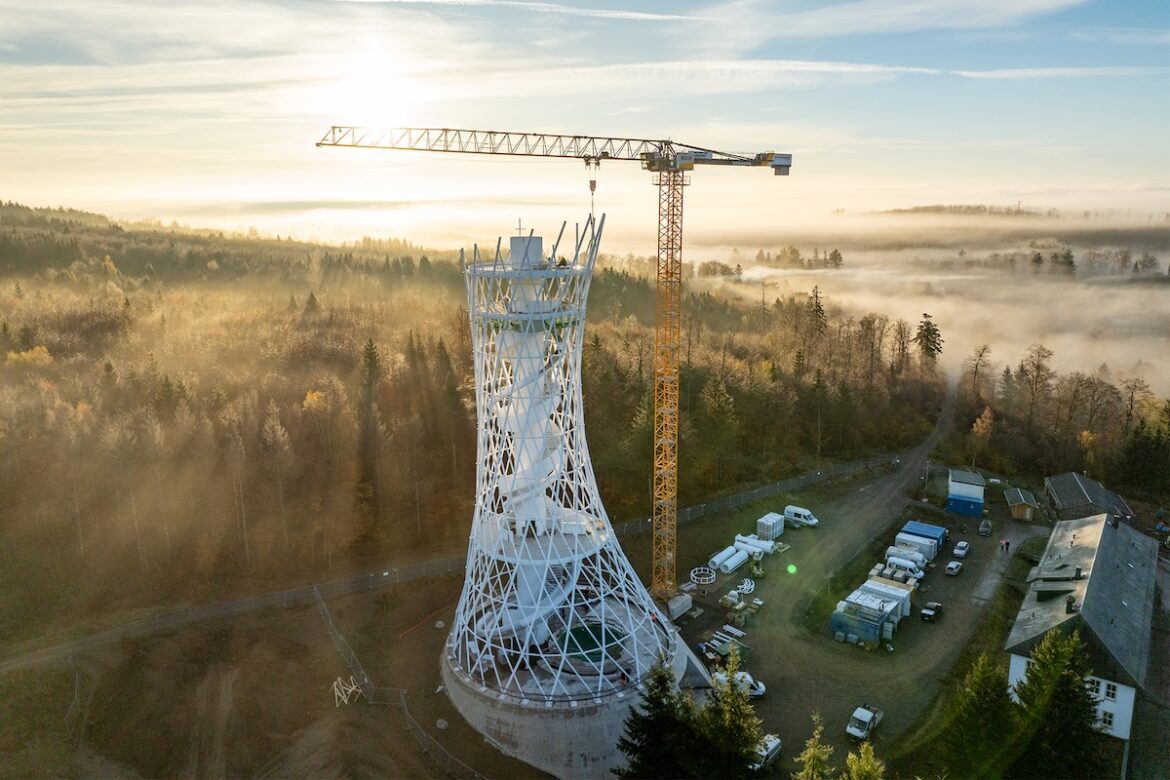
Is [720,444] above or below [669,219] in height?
below

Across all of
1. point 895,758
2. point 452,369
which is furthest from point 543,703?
point 452,369

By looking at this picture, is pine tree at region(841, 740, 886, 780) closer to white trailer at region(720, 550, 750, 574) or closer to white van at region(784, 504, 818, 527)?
white trailer at region(720, 550, 750, 574)

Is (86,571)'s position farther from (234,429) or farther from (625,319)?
(625,319)

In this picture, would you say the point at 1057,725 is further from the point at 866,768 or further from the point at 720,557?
the point at 720,557

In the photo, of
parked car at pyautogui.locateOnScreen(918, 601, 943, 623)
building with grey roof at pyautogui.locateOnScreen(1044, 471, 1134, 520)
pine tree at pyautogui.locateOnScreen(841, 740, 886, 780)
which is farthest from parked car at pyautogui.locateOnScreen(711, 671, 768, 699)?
building with grey roof at pyautogui.locateOnScreen(1044, 471, 1134, 520)

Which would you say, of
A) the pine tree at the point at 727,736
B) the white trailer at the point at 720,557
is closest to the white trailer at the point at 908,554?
the white trailer at the point at 720,557
